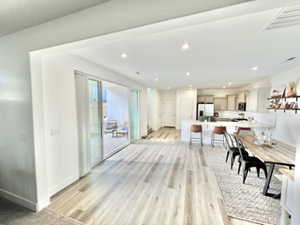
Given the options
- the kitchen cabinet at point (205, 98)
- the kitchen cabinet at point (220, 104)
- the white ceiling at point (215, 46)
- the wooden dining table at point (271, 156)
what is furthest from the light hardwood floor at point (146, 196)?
the kitchen cabinet at point (220, 104)

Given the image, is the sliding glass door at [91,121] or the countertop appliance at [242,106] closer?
the sliding glass door at [91,121]

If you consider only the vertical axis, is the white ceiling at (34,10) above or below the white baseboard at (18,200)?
above

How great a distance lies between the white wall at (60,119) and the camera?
8.21 feet

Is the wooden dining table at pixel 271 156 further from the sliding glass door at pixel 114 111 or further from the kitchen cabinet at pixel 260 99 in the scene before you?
the sliding glass door at pixel 114 111

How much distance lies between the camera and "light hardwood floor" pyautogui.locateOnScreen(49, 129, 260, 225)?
6.68 feet

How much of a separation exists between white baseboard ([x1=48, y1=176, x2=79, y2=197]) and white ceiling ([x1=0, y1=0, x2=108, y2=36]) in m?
2.62

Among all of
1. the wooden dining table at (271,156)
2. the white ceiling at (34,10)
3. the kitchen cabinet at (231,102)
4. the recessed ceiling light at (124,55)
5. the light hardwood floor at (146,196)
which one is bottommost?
the light hardwood floor at (146,196)

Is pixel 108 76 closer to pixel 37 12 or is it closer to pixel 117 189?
pixel 37 12

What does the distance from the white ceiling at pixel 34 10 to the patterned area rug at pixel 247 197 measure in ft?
11.0

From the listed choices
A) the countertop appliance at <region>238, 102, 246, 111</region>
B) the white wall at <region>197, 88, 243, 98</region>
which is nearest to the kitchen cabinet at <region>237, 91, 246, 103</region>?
the countertop appliance at <region>238, 102, 246, 111</region>

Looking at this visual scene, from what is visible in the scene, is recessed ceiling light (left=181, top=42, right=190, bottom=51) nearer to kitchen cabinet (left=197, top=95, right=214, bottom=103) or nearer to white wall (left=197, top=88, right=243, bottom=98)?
kitchen cabinet (left=197, top=95, right=214, bottom=103)

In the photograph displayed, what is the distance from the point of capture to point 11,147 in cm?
237

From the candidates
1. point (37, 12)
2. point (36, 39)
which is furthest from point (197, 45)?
point (36, 39)

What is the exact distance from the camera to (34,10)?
1628 mm
